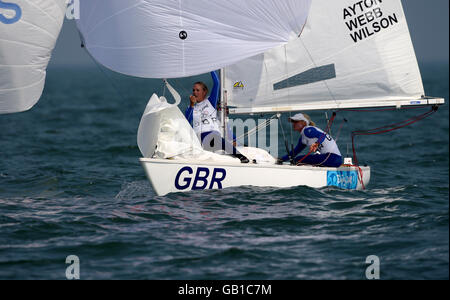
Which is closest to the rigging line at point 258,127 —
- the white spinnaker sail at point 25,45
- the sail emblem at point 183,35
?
the sail emblem at point 183,35

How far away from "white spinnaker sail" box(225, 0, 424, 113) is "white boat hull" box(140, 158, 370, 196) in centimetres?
115

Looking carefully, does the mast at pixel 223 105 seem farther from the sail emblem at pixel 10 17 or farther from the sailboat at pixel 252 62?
the sail emblem at pixel 10 17

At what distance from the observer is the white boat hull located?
809 cm

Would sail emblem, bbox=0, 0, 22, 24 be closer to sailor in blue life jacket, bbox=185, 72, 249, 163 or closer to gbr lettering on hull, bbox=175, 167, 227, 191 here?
sailor in blue life jacket, bbox=185, 72, 249, 163

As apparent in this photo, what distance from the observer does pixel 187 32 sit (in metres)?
8.15

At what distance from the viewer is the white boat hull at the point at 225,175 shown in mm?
8086

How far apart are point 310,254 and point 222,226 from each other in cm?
125

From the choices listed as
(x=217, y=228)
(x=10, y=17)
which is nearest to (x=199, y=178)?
(x=217, y=228)

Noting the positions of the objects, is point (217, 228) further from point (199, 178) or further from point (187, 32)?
point (187, 32)

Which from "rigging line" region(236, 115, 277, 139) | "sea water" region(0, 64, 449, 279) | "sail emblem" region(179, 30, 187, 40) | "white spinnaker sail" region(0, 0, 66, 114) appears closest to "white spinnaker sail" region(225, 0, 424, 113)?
"rigging line" region(236, 115, 277, 139)

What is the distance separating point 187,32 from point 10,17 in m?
2.33

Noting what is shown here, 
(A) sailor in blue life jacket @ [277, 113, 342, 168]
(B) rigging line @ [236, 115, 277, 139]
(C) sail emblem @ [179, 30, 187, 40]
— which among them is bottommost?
(A) sailor in blue life jacket @ [277, 113, 342, 168]

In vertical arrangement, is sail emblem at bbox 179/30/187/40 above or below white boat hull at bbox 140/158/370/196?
above
